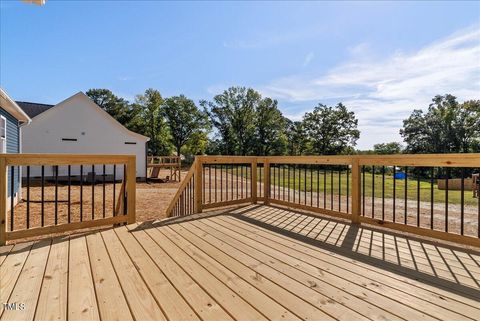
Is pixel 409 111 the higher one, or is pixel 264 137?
pixel 409 111

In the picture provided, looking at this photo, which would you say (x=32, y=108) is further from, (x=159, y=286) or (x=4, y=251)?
(x=159, y=286)

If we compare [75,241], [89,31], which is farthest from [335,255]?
[89,31]

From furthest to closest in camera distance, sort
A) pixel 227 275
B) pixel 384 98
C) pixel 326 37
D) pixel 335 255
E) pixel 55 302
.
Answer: pixel 384 98 < pixel 326 37 < pixel 335 255 < pixel 227 275 < pixel 55 302

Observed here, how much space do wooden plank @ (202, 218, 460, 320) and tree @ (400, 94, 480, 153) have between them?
33758 mm

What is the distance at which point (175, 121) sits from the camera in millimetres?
30578

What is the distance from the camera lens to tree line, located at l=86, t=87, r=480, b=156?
2883 centimetres

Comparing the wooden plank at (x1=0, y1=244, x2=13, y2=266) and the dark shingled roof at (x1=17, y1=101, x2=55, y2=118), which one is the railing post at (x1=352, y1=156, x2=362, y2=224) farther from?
the dark shingled roof at (x1=17, y1=101, x2=55, y2=118)

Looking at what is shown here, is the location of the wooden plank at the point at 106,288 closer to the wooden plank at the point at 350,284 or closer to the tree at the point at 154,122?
the wooden plank at the point at 350,284

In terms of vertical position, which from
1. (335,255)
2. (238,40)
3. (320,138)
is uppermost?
(238,40)

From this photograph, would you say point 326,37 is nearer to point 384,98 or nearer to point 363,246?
point 363,246

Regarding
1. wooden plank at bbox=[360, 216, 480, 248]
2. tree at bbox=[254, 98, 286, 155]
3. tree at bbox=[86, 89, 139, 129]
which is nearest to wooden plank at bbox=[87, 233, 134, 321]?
wooden plank at bbox=[360, 216, 480, 248]

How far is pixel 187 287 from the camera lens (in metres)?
1.80

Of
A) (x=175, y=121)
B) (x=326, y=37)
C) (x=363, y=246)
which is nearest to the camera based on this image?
(x=363, y=246)

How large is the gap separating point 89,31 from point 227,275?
10770mm
